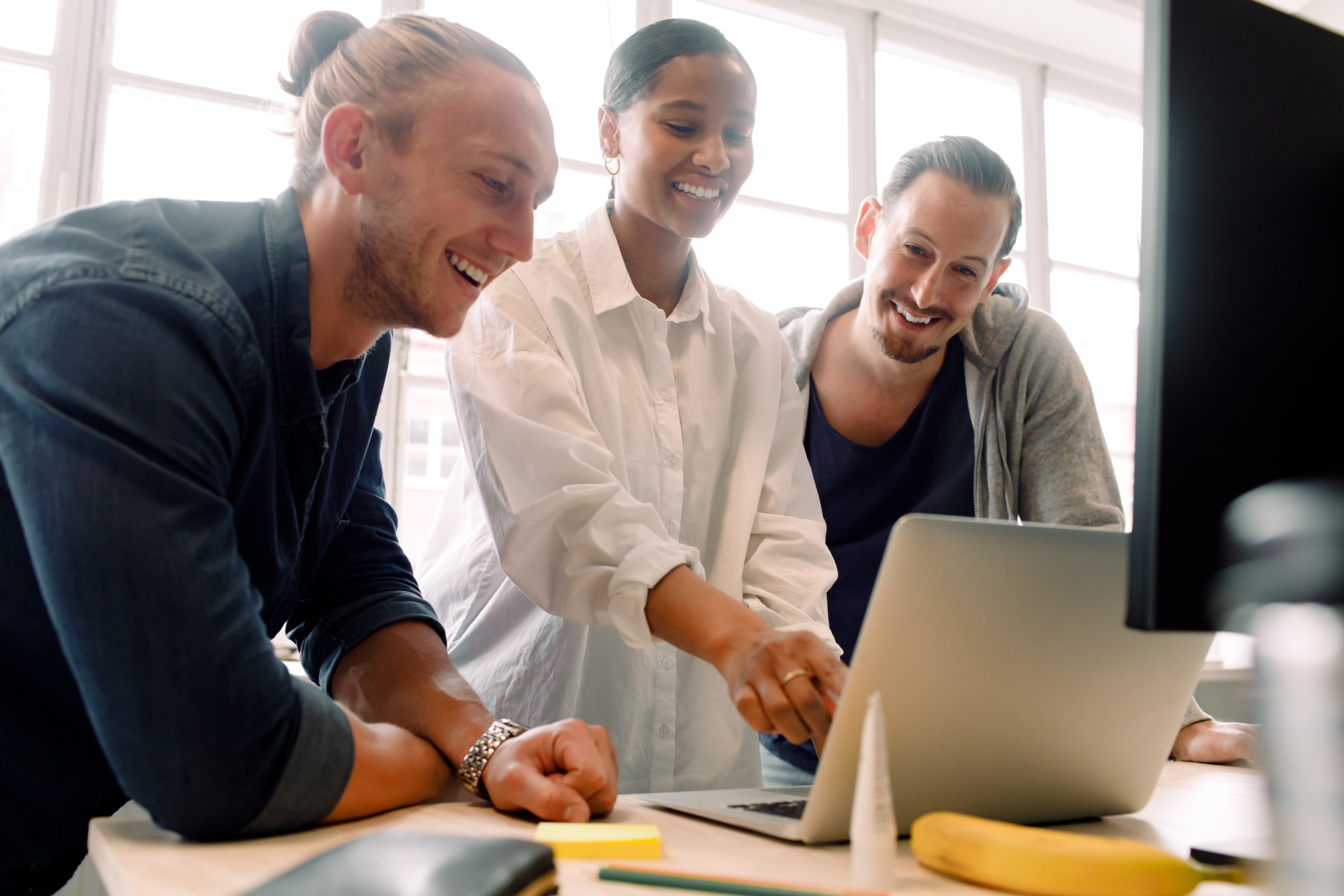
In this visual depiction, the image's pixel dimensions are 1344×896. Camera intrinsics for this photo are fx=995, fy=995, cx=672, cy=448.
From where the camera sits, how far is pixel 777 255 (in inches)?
141

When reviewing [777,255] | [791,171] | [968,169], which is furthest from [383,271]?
[791,171]

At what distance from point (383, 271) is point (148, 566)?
0.41 m

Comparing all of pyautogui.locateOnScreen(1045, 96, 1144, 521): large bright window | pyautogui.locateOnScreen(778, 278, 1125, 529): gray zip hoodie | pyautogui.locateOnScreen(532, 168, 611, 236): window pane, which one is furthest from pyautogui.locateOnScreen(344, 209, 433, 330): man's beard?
pyautogui.locateOnScreen(1045, 96, 1144, 521): large bright window

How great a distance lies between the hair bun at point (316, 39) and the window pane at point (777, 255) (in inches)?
90.9

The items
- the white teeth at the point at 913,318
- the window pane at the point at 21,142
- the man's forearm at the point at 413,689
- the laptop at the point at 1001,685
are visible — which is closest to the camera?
the laptop at the point at 1001,685

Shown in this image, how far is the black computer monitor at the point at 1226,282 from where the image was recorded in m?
0.50

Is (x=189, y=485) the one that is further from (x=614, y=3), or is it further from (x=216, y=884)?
(x=614, y=3)

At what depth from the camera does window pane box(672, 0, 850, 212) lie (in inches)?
144

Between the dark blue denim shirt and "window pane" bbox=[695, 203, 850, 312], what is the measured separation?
103 inches

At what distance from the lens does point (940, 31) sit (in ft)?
13.2

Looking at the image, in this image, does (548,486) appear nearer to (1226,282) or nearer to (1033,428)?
(1226,282)

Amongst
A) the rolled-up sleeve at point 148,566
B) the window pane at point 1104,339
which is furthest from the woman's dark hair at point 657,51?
the window pane at point 1104,339

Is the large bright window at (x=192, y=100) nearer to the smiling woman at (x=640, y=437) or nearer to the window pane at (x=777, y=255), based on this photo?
the window pane at (x=777, y=255)

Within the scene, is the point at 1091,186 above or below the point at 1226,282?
above
